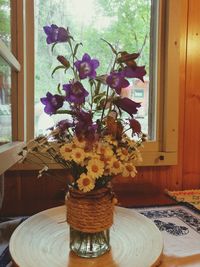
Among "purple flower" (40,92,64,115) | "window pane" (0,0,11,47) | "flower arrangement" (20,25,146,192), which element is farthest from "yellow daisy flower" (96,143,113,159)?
"window pane" (0,0,11,47)

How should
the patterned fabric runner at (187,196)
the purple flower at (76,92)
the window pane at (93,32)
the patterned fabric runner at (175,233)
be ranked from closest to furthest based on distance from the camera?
the purple flower at (76,92) → the patterned fabric runner at (175,233) → the patterned fabric runner at (187,196) → the window pane at (93,32)

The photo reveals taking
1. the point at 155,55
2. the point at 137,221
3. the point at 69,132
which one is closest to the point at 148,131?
the point at 155,55

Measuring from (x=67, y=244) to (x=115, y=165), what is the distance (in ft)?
0.84

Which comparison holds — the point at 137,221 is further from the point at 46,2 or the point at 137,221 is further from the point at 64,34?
the point at 46,2

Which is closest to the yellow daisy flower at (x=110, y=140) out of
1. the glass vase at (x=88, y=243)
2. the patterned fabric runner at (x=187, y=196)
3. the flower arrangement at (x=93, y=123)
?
the flower arrangement at (x=93, y=123)

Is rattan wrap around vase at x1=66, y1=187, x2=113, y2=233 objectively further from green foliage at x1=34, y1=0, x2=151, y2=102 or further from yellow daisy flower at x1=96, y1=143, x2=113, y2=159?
green foliage at x1=34, y1=0, x2=151, y2=102

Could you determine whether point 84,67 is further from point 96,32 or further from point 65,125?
point 96,32

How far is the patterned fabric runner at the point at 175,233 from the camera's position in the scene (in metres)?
0.67

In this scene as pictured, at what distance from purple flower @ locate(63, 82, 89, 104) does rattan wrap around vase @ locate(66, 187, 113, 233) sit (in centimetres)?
19

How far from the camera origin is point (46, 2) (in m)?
1.27

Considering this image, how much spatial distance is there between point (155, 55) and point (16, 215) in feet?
3.03

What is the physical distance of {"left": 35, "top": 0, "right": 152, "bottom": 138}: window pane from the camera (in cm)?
128

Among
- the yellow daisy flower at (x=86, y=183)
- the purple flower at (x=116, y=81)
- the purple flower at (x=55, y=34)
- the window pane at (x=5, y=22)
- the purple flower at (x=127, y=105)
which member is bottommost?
the yellow daisy flower at (x=86, y=183)

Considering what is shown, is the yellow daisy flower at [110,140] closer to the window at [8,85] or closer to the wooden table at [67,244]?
the wooden table at [67,244]
